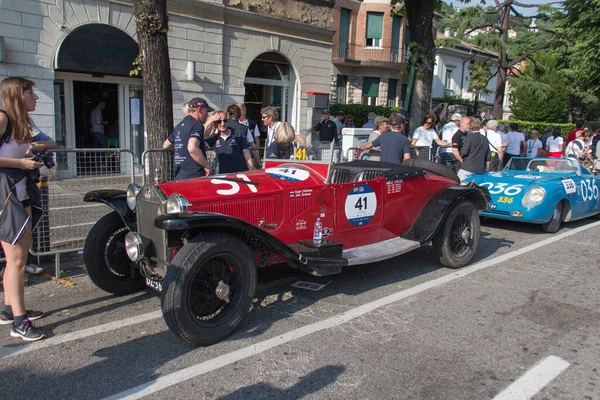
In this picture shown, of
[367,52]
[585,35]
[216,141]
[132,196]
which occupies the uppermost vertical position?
[367,52]

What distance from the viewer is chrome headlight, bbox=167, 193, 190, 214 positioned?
3785 millimetres

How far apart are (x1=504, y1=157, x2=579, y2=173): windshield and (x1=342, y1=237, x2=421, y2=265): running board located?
5113 millimetres

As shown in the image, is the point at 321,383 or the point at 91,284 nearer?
the point at 321,383

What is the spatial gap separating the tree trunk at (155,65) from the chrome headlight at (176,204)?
296 centimetres

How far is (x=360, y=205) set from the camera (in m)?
5.08

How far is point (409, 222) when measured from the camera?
18.7 ft

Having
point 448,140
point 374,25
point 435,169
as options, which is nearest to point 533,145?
point 448,140

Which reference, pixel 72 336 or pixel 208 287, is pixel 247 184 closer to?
pixel 208 287

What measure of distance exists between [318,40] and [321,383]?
49.5 ft

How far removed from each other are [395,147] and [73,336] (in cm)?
512

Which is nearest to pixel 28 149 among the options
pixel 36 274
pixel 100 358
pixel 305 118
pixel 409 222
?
pixel 100 358

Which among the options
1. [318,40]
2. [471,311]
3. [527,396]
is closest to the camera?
[527,396]

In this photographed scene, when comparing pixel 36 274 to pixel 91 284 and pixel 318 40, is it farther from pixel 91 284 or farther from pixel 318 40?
pixel 318 40

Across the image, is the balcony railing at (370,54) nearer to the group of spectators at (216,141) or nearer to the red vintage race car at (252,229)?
the group of spectators at (216,141)
